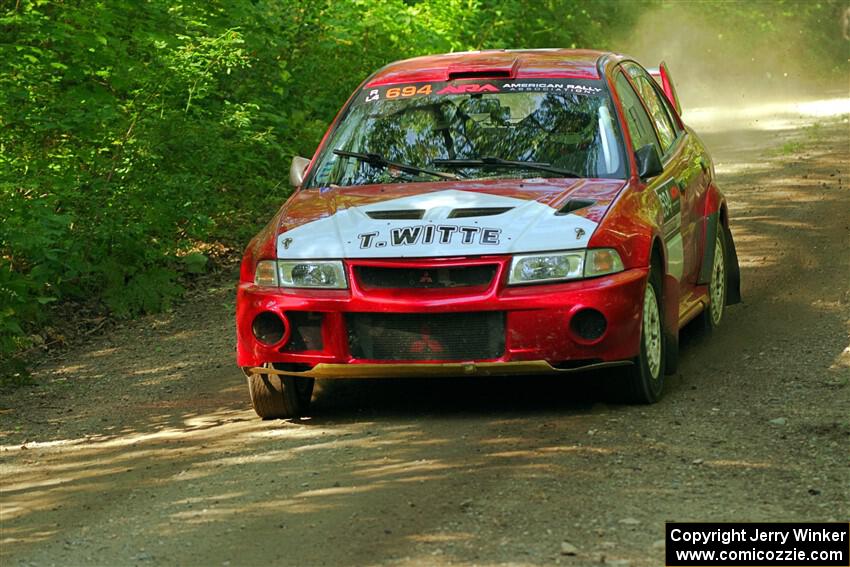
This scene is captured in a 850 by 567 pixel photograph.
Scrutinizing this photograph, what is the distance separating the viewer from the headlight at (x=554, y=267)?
7.04 metres

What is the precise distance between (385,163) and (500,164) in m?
0.67

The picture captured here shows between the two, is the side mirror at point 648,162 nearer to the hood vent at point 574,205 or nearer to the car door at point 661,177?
the car door at point 661,177

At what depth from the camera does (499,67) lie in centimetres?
849

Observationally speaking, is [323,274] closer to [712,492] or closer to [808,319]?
[712,492]

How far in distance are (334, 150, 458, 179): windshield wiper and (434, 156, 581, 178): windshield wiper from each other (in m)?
0.11

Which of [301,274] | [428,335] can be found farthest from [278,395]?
[428,335]

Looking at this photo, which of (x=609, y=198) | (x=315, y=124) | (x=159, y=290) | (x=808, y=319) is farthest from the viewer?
(x=315, y=124)

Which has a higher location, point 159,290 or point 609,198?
point 609,198

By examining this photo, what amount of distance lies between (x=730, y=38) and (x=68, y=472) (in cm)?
4210

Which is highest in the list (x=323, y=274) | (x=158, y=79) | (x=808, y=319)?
(x=158, y=79)

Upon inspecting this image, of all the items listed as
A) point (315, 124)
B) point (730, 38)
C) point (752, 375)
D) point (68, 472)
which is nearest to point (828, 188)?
point (315, 124)

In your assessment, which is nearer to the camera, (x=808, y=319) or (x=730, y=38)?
(x=808, y=319)

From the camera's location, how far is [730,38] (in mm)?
46562

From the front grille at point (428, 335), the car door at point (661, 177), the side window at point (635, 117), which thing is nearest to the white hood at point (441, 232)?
the front grille at point (428, 335)
